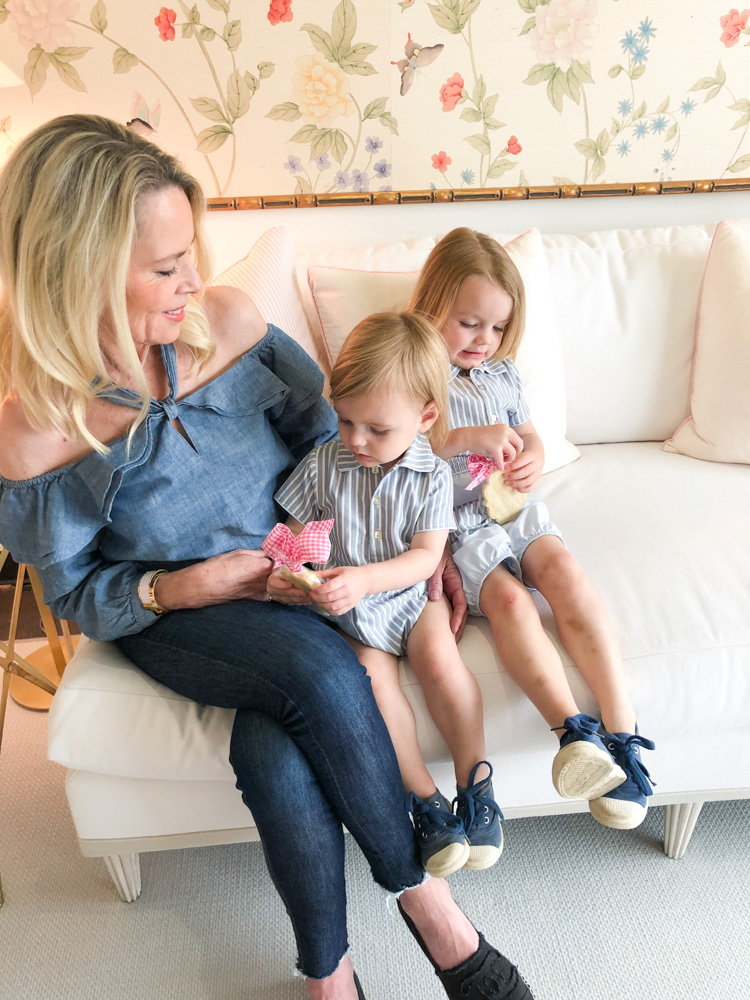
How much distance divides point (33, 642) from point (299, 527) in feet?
3.98

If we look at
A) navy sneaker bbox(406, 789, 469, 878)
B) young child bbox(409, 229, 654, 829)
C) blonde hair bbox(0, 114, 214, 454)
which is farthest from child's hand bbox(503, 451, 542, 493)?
blonde hair bbox(0, 114, 214, 454)

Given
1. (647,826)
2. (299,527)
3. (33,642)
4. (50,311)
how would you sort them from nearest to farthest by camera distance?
(50,311), (299,527), (647,826), (33,642)

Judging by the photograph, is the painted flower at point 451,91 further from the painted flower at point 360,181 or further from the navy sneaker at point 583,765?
the navy sneaker at point 583,765

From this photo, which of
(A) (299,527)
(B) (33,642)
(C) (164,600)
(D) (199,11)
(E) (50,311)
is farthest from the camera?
(B) (33,642)

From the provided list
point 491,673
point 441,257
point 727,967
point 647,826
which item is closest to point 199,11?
point 441,257

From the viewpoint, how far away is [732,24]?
1.84 metres

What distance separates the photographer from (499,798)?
1.30 meters

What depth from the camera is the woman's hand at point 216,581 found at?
1.20 meters

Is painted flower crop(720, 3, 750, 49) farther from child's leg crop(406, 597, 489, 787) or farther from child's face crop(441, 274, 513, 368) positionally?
child's leg crop(406, 597, 489, 787)

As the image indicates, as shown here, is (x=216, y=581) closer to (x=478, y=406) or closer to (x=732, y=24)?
(x=478, y=406)

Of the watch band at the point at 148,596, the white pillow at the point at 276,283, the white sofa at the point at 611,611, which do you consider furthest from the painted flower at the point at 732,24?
the watch band at the point at 148,596

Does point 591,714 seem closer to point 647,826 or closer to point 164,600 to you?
point 647,826

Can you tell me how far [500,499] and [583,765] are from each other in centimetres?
51

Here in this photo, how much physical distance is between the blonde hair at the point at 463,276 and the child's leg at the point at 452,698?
0.65 metres
